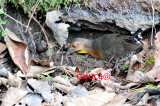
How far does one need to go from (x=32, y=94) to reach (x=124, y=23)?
2.72 meters

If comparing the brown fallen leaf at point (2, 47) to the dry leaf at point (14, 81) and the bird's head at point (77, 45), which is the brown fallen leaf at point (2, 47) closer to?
the dry leaf at point (14, 81)

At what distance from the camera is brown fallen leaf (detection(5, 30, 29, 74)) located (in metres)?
3.76

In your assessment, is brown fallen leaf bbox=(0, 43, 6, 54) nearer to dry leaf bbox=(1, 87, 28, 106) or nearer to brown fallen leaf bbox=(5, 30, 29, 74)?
brown fallen leaf bbox=(5, 30, 29, 74)

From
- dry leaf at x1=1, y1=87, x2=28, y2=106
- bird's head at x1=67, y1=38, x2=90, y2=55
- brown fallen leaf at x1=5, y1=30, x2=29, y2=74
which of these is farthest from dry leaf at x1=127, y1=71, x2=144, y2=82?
bird's head at x1=67, y1=38, x2=90, y2=55

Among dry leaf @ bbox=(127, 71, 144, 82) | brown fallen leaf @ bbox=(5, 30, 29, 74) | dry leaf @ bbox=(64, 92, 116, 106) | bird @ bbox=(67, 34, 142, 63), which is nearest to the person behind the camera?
dry leaf @ bbox=(64, 92, 116, 106)

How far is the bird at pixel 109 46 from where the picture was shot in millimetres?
4367

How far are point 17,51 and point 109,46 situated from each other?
2.11m

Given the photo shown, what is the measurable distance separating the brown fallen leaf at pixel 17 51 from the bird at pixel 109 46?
1.50 m

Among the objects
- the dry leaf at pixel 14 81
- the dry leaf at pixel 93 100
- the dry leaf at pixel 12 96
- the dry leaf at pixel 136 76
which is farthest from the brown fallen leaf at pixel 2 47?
the dry leaf at pixel 136 76

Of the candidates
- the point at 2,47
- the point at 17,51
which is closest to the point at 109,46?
the point at 17,51

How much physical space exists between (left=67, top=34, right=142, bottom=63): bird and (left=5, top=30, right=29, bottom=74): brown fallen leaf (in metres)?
1.50

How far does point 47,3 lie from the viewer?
14.5 feet

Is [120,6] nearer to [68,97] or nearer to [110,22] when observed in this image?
[110,22]

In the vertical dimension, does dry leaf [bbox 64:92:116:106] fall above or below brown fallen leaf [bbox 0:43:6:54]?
below
